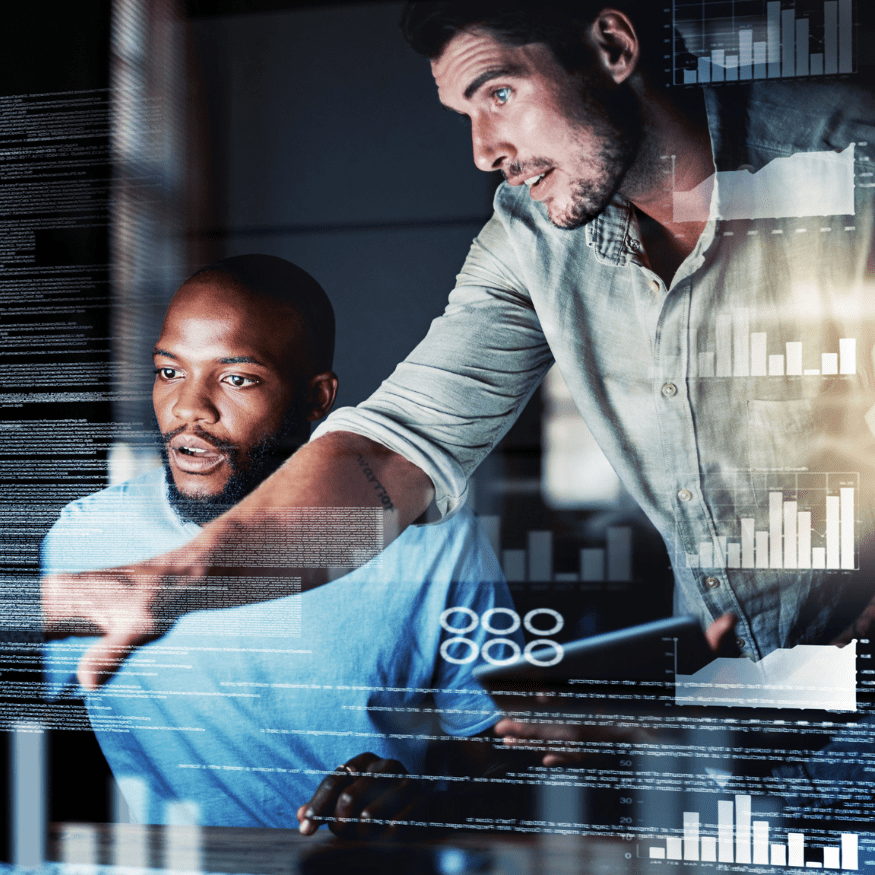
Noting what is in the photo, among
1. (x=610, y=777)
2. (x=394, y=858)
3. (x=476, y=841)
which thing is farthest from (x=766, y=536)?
(x=394, y=858)

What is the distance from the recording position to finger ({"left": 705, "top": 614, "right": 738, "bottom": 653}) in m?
1.33

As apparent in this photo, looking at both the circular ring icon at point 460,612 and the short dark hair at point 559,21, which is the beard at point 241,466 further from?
the short dark hair at point 559,21

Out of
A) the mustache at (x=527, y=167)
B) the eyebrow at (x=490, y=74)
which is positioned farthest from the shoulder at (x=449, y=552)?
the eyebrow at (x=490, y=74)

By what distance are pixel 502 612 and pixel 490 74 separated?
93 cm

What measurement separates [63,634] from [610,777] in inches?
42.2

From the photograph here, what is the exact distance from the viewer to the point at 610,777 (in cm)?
140

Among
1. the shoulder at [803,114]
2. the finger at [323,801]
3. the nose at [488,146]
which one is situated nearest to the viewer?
the shoulder at [803,114]

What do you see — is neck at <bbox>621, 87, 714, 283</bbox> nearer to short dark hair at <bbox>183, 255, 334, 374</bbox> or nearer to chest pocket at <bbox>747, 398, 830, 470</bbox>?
chest pocket at <bbox>747, 398, 830, 470</bbox>

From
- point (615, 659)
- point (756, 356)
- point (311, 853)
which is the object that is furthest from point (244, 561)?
point (756, 356)

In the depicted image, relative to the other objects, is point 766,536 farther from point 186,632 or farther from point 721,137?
point 186,632

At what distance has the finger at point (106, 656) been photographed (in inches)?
60.6

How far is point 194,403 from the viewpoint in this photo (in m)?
1.50
